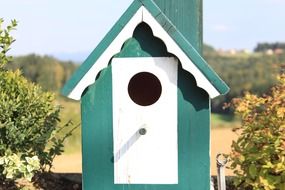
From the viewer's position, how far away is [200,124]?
4.53 metres

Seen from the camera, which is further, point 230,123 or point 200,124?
point 230,123

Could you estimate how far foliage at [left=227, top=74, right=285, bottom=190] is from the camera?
5285mm

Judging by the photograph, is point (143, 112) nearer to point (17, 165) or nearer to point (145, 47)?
point (145, 47)

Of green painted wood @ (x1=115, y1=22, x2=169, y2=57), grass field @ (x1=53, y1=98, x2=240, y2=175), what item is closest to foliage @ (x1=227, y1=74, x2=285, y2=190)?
green painted wood @ (x1=115, y1=22, x2=169, y2=57)

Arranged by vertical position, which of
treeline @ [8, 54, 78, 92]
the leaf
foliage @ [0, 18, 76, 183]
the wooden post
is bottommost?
the leaf

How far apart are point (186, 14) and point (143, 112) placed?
3.88ft

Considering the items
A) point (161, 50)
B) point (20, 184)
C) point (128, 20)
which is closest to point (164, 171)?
point (161, 50)

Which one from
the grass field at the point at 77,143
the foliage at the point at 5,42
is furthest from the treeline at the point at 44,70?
the foliage at the point at 5,42

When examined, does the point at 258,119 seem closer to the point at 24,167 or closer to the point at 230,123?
the point at 24,167

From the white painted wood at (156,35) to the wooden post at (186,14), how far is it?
35.3 inches

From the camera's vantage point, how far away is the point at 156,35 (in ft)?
14.1

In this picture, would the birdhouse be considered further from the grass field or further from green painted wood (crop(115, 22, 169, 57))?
the grass field

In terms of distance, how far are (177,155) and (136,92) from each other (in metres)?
0.70

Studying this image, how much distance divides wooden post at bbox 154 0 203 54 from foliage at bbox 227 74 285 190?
3.12 ft
